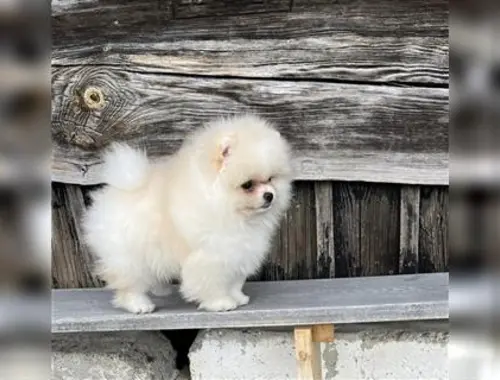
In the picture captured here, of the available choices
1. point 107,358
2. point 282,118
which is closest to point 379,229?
point 282,118

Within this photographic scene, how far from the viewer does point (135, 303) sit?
2.02 metres

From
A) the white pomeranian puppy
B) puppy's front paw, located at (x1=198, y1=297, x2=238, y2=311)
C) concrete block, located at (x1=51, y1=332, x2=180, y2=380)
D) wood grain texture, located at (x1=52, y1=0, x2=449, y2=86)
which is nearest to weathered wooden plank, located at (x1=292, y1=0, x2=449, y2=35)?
wood grain texture, located at (x1=52, y1=0, x2=449, y2=86)

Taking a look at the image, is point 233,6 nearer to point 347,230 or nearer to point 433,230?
point 347,230

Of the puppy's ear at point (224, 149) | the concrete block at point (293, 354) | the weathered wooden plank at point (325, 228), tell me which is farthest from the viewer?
the weathered wooden plank at point (325, 228)

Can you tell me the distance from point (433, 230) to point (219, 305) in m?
0.79

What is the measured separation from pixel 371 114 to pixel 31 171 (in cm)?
157

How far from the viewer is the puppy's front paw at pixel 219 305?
2006 millimetres

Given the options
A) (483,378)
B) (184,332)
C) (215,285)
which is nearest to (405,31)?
(215,285)

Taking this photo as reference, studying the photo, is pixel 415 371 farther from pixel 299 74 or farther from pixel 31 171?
pixel 31 171

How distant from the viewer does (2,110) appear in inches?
32.5

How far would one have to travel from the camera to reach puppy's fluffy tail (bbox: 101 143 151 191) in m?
1.97

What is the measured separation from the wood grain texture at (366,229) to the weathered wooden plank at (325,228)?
20 mm

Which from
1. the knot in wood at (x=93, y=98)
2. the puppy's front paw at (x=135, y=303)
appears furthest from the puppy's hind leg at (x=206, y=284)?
the knot in wood at (x=93, y=98)

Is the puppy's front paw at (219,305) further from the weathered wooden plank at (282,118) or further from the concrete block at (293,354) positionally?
the weathered wooden plank at (282,118)
